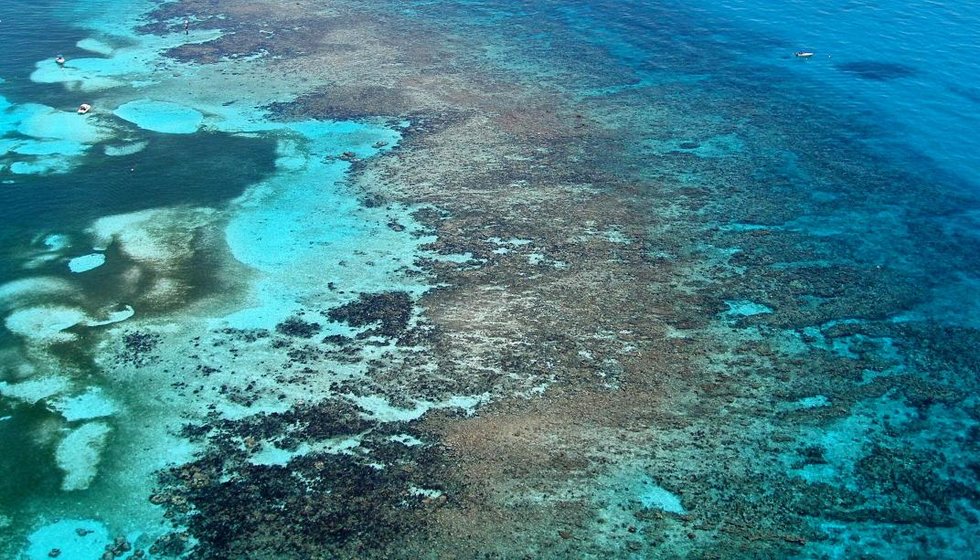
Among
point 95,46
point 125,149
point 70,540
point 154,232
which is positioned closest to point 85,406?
point 70,540

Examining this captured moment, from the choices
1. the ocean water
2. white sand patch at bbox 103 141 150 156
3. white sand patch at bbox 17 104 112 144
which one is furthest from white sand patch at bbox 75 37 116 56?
white sand patch at bbox 103 141 150 156

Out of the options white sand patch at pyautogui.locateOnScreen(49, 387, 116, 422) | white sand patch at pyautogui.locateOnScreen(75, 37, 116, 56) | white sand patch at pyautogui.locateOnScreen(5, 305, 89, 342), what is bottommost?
white sand patch at pyautogui.locateOnScreen(49, 387, 116, 422)

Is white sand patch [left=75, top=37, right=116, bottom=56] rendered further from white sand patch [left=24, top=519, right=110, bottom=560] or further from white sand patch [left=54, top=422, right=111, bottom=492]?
white sand patch [left=24, top=519, right=110, bottom=560]

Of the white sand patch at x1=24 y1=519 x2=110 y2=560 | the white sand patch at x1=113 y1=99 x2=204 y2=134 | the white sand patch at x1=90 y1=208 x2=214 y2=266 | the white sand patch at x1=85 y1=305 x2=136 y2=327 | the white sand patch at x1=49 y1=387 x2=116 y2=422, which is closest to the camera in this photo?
the white sand patch at x1=24 y1=519 x2=110 y2=560

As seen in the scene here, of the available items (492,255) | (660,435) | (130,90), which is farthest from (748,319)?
(130,90)

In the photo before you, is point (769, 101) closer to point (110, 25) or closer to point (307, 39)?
point (307, 39)
